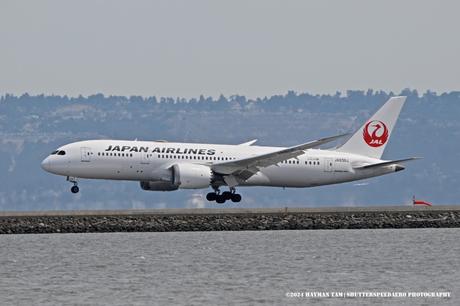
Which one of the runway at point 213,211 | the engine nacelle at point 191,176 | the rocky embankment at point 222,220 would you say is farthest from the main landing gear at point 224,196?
the rocky embankment at point 222,220

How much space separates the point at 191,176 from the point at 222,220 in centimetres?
683

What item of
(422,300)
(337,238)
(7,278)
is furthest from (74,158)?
(422,300)

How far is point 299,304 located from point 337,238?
84.3 feet

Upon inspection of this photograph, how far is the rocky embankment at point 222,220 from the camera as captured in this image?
70.9 m

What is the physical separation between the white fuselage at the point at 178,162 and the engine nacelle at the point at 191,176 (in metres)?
0.53

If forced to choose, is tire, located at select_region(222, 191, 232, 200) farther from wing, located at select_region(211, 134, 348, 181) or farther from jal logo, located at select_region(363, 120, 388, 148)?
jal logo, located at select_region(363, 120, 388, 148)

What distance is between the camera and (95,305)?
4738cm

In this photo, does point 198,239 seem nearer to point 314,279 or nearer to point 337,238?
point 337,238

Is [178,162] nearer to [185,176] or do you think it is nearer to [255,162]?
[185,176]

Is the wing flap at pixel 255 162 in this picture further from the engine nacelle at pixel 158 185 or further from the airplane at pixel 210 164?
the engine nacelle at pixel 158 185

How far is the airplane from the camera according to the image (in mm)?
78000

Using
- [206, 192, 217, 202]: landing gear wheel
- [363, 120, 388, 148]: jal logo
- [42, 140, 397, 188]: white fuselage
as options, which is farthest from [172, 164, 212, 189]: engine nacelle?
[363, 120, 388, 148]: jal logo

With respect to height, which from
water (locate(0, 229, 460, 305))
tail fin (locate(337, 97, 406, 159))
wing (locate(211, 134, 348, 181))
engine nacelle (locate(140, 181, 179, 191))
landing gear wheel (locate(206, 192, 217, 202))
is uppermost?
tail fin (locate(337, 97, 406, 159))

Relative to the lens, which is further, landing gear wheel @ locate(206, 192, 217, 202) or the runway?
landing gear wheel @ locate(206, 192, 217, 202)
